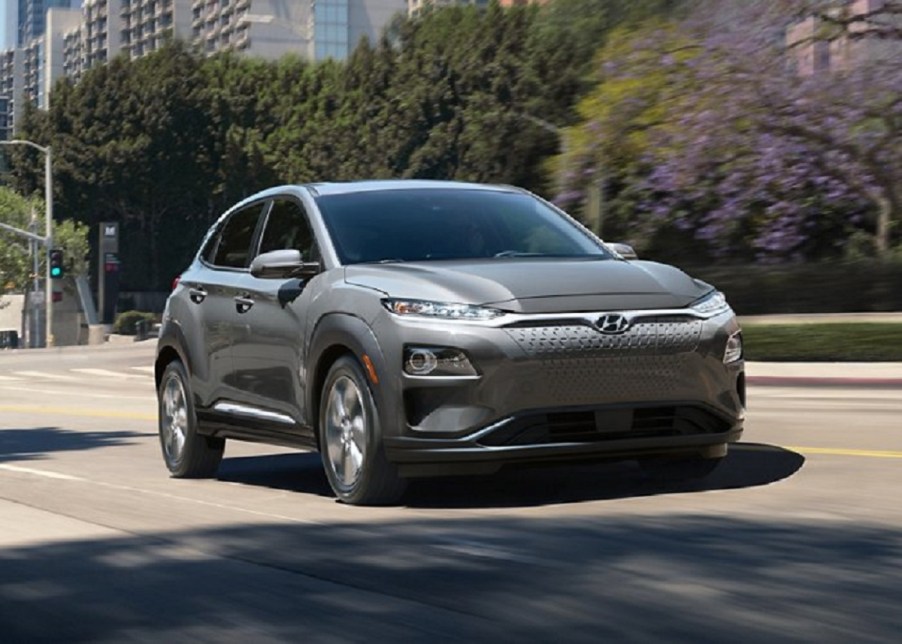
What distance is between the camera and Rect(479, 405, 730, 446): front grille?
331 inches

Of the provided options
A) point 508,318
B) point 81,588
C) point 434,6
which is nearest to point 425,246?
point 508,318

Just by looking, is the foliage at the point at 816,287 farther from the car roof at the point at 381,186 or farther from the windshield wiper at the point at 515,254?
the windshield wiper at the point at 515,254

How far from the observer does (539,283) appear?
8.56m

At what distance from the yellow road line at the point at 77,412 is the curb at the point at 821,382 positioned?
23.8 feet

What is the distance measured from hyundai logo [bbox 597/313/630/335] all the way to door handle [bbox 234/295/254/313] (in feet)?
8.49

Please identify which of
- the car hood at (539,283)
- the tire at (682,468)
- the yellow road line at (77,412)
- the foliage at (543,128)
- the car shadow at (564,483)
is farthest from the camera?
the foliage at (543,128)

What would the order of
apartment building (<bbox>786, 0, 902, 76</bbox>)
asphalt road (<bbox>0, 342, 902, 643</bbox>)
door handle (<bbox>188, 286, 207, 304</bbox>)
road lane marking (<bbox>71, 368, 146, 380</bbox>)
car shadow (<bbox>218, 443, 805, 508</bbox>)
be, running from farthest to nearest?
road lane marking (<bbox>71, 368, 146, 380</bbox>), apartment building (<bbox>786, 0, 902, 76</bbox>), door handle (<bbox>188, 286, 207, 304</bbox>), car shadow (<bbox>218, 443, 805, 508</bbox>), asphalt road (<bbox>0, 342, 902, 643</bbox>)

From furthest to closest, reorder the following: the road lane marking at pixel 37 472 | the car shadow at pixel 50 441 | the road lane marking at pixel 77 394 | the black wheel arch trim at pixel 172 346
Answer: the road lane marking at pixel 77 394 → the car shadow at pixel 50 441 → the road lane marking at pixel 37 472 → the black wheel arch trim at pixel 172 346

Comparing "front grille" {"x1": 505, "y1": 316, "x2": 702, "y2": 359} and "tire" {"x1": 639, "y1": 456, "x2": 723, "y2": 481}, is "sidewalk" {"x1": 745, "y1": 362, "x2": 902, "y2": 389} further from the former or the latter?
"front grille" {"x1": 505, "y1": 316, "x2": 702, "y2": 359}

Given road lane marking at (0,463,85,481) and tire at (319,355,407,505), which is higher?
tire at (319,355,407,505)

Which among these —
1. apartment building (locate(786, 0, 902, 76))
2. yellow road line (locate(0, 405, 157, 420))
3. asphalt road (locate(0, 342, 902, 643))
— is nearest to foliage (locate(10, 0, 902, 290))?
apartment building (locate(786, 0, 902, 76))

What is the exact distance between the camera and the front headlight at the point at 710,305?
871 centimetres

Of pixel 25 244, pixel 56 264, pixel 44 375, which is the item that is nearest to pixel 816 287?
pixel 44 375


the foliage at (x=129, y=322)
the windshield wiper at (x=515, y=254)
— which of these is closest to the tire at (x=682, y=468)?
the windshield wiper at (x=515, y=254)
